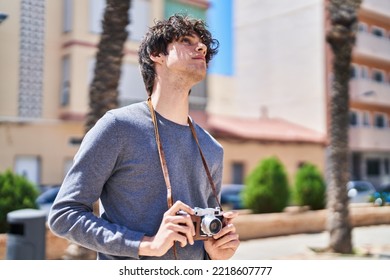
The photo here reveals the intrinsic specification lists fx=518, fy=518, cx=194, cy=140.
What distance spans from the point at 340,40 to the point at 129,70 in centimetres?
261

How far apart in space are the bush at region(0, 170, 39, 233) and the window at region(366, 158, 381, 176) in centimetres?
326

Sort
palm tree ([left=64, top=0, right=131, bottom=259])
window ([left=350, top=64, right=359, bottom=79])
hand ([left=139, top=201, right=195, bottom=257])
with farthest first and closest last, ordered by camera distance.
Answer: window ([left=350, top=64, right=359, bottom=79]), palm tree ([left=64, top=0, right=131, bottom=259]), hand ([left=139, top=201, right=195, bottom=257])

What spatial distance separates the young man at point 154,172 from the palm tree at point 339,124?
4.67m

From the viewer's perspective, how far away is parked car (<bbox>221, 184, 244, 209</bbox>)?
931 cm

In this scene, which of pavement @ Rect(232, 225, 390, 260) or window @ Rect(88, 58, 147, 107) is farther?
window @ Rect(88, 58, 147, 107)

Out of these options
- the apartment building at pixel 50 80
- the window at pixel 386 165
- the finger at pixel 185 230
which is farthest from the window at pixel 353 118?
the finger at pixel 185 230

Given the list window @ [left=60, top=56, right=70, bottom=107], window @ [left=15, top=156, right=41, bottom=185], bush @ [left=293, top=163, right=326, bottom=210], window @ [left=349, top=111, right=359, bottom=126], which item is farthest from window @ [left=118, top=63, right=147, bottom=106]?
bush @ [left=293, top=163, right=326, bottom=210]

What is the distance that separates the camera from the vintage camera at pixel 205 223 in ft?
4.87

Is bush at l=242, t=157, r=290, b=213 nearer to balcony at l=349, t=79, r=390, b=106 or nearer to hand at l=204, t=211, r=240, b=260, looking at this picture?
balcony at l=349, t=79, r=390, b=106

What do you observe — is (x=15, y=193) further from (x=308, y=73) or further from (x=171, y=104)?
(x=308, y=73)

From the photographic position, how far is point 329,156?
6.20 metres

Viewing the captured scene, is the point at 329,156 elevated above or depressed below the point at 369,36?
below
